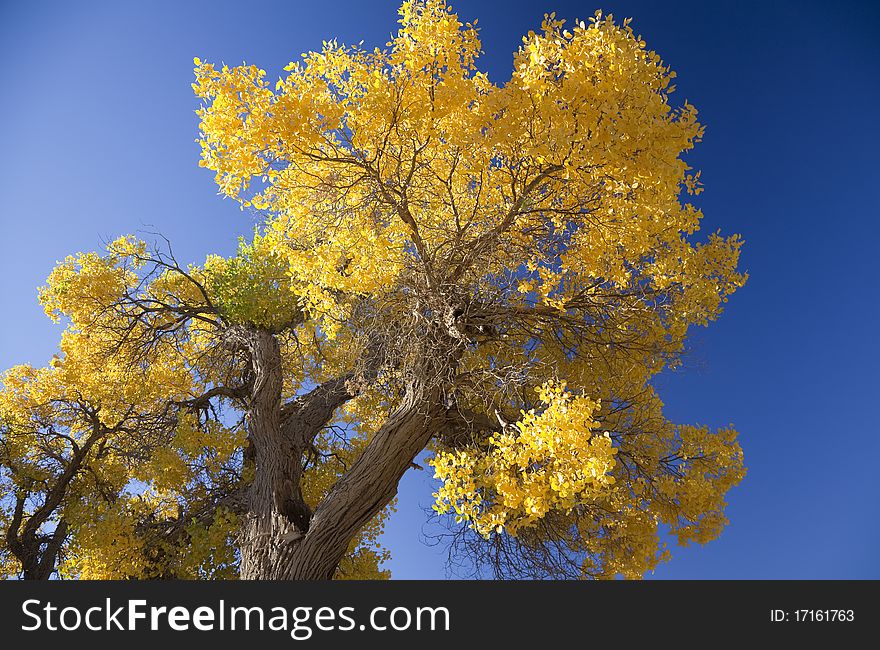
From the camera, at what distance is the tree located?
5707mm

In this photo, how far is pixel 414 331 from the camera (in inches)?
296

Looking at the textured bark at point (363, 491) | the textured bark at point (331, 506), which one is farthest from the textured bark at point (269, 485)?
the textured bark at point (363, 491)

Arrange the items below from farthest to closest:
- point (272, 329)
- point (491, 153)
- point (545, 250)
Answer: point (272, 329) < point (545, 250) < point (491, 153)

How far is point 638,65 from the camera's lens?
5.33m

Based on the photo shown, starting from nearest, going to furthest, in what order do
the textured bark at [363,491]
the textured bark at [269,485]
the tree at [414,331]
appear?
the tree at [414,331]
the textured bark at [363,491]
the textured bark at [269,485]

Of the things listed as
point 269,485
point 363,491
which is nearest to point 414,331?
point 363,491

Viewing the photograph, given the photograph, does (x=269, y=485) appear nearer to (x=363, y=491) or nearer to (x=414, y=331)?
(x=363, y=491)

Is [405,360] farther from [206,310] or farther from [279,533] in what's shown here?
[206,310]

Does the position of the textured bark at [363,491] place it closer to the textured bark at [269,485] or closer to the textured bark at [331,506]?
the textured bark at [331,506]

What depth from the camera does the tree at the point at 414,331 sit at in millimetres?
5707

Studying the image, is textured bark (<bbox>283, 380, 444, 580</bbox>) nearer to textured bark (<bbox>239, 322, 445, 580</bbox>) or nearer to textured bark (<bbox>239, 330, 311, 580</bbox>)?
textured bark (<bbox>239, 322, 445, 580</bbox>)

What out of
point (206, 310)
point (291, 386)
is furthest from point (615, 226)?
point (291, 386)

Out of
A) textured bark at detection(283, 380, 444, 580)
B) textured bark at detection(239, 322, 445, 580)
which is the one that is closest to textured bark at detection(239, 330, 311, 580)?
textured bark at detection(239, 322, 445, 580)
